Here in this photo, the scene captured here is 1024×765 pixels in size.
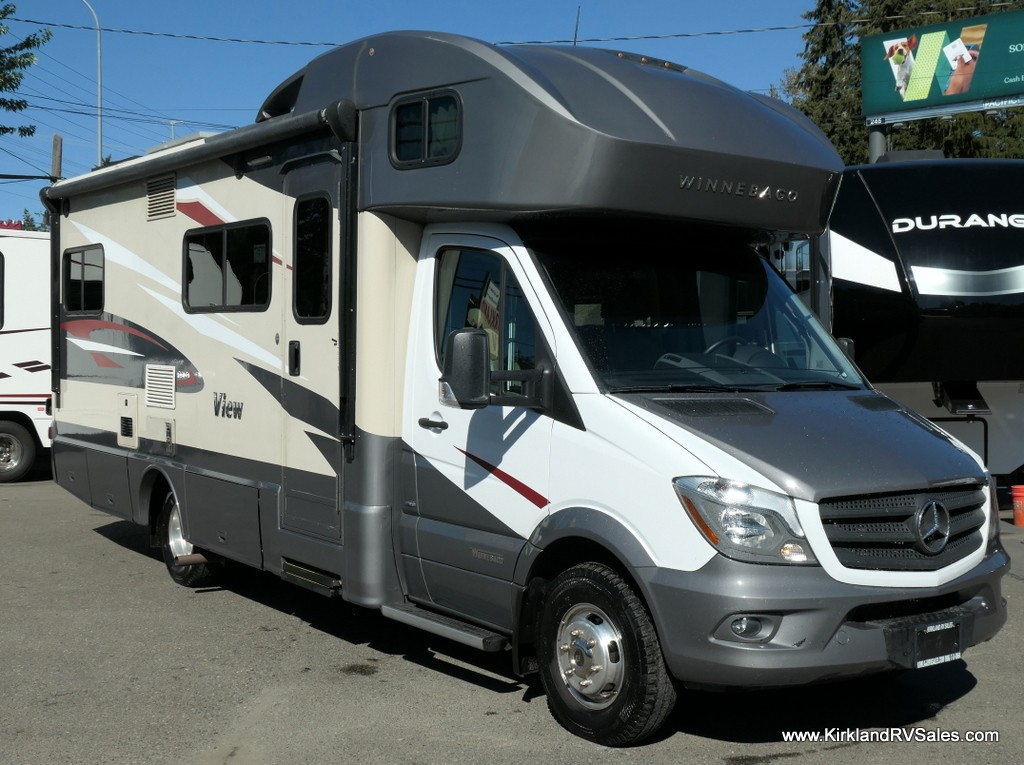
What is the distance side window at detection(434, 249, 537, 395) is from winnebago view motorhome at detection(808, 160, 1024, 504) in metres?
5.69

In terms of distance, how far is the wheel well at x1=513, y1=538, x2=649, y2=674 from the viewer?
5258 mm

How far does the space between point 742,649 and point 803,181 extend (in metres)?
2.55

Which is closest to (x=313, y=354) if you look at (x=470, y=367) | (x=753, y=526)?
(x=470, y=367)

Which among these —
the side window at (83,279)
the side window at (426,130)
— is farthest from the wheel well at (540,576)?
the side window at (83,279)

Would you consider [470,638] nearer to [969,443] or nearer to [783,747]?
[783,747]

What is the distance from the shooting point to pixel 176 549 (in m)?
8.51

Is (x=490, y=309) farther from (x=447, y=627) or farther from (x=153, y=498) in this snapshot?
(x=153, y=498)

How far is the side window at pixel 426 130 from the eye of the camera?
577 cm

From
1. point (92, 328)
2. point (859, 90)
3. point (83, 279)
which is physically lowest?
point (92, 328)

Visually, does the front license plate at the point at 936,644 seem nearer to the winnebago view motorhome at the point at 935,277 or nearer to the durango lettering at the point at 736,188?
the durango lettering at the point at 736,188

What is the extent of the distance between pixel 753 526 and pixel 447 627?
1.82 meters

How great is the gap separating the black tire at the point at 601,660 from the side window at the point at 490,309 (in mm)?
1006

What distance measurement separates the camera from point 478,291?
5816 millimetres

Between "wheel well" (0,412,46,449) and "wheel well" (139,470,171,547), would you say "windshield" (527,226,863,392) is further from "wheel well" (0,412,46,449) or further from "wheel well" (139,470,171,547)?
"wheel well" (0,412,46,449)
